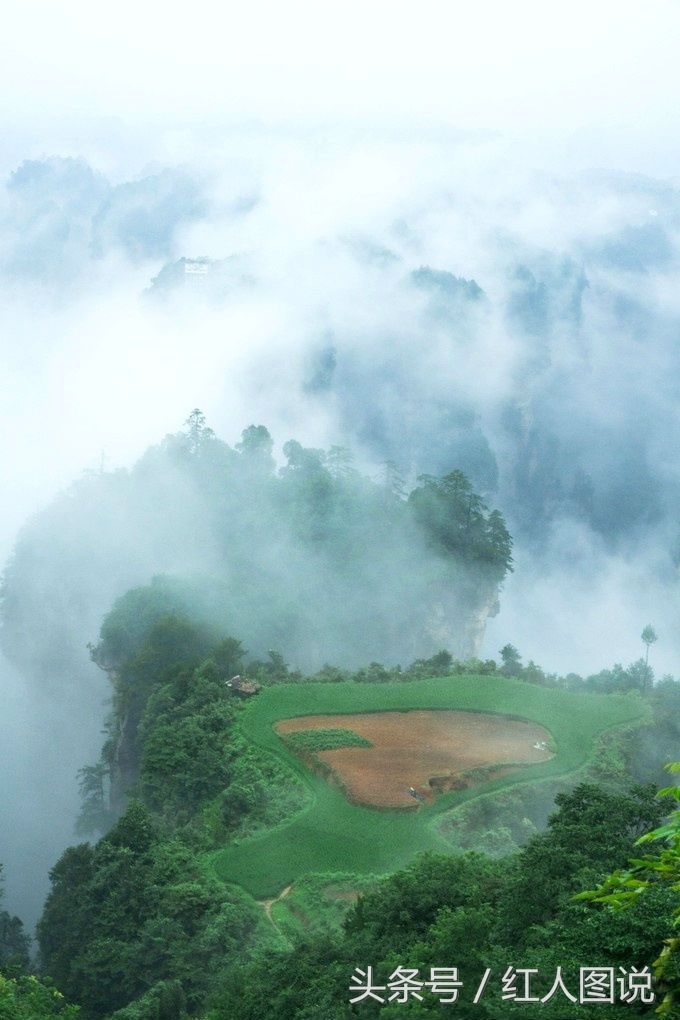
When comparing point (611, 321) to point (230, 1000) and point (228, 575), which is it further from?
point (230, 1000)

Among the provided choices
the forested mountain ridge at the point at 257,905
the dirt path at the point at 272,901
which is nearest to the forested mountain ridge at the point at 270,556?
the forested mountain ridge at the point at 257,905

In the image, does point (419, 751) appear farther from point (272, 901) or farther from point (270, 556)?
point (270, 556)

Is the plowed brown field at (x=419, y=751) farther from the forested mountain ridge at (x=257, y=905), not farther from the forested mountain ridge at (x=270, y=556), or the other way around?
the forested mountain ridge at (x=270, y=556)

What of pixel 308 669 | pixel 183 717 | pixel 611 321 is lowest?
pixel 183 717

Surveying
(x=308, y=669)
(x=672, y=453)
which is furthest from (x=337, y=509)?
(x=672, y=453)

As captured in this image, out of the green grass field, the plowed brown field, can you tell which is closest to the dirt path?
the green grass field
